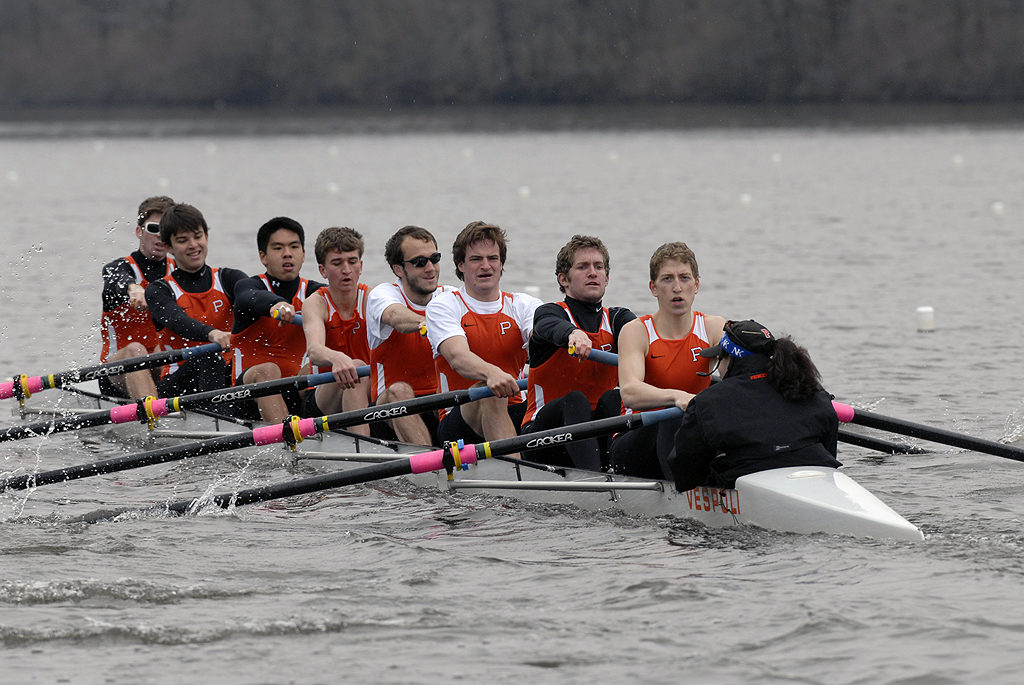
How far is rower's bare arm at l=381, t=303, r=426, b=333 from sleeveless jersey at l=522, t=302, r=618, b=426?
0.85 metres

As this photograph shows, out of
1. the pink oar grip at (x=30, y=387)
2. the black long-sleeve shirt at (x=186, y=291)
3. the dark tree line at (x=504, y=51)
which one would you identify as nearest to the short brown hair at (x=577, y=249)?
the black long-sleeve shirt at (x=186, y=291)

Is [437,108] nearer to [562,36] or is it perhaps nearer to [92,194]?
[562,36]

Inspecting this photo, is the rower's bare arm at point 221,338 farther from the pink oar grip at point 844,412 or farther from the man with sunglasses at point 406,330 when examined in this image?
the pink oar grip at point 844,412

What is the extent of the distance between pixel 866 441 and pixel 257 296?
388 centimetres

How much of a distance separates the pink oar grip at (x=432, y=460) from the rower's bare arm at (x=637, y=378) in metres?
0.81

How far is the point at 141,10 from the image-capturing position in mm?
66750

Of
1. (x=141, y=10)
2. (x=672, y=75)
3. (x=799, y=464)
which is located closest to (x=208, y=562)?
(x=799, y=464)

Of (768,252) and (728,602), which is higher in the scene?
(768,252)

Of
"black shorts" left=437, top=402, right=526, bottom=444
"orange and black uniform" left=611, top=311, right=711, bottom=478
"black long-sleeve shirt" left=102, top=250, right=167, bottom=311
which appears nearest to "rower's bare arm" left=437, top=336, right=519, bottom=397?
"black shorts" left=437, top=402, right=526, bottom=444

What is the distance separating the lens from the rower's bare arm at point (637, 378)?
22.3 feet

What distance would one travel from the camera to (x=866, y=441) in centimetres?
823

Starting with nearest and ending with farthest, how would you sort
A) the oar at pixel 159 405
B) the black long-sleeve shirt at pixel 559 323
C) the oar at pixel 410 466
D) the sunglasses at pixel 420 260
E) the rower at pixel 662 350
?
the rower at pixel 662 350, the oar at pixel 410 466, the black long-sleeve shirt at pixel 559 323, the sunglasses at pixel 420 260, the oar at pixel 159 405

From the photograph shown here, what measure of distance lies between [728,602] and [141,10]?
65.5m

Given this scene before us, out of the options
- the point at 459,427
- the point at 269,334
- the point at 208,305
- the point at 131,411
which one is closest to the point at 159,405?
the point at 131,411
